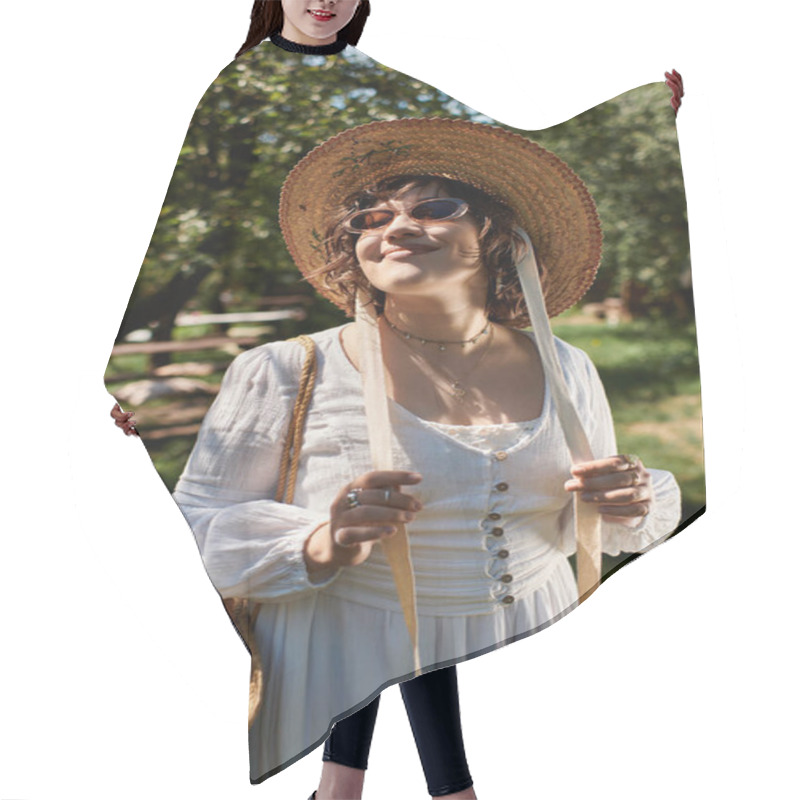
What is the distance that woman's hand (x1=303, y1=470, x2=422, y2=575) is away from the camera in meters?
3.47

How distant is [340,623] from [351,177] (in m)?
1.09

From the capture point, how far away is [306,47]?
373cm

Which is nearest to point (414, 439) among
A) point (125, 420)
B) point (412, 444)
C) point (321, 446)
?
point (412, 444)

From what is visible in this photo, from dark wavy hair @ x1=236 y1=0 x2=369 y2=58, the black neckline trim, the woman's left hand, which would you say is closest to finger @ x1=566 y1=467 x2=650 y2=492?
the woman's left hand

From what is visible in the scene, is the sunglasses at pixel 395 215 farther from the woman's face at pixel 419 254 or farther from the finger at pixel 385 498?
the finger at pixel 385 498

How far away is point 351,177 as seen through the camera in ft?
12.0

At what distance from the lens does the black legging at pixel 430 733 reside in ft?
12.4

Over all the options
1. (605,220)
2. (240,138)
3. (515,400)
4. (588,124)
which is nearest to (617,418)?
(515,400)

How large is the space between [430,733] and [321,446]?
836 mm

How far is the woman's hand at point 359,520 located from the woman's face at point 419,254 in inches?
18.7

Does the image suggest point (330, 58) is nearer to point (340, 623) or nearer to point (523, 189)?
point (523, 189)

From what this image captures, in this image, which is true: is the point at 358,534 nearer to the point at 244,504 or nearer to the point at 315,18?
the point at 244,504

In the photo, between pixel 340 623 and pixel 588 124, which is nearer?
pixel 340 623

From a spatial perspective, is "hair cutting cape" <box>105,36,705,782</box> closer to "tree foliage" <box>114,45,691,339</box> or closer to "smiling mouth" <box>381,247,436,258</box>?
"tree foliage" <box>114,45,691,339</box>
